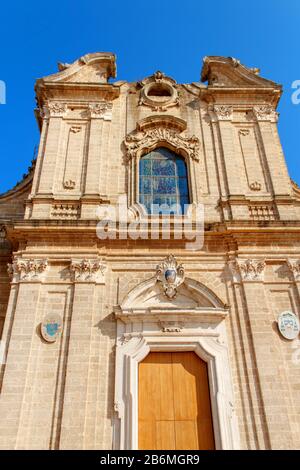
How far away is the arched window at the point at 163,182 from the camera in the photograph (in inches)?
456

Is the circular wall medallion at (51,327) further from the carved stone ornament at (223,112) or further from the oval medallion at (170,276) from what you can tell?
the carved stone ornament at (223,112)

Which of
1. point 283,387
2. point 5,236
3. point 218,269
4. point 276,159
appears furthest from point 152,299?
point 276,159

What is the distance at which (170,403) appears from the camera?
8.51 m

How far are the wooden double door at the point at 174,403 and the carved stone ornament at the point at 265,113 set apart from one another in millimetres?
7701

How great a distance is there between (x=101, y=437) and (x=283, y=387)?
3.64 meters

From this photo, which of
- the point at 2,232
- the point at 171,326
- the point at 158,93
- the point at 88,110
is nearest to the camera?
the point at 171,326

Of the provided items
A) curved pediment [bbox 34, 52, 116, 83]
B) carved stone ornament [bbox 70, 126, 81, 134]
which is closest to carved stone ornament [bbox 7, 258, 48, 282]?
carved stone ornament [bbox 70, 126, 81, 134]

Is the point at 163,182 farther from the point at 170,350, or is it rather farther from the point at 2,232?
the point at 170,350

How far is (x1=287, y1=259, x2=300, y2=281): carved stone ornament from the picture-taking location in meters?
9.99

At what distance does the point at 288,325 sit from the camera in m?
9.33

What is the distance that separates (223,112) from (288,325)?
22.9 ft

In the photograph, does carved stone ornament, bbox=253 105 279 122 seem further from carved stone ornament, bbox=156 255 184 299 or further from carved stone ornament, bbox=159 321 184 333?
carved stone ornament, bbox=159 321 184 333

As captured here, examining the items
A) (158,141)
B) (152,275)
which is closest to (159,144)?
(158,141)

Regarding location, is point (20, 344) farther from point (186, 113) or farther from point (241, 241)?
point (186, 113)
